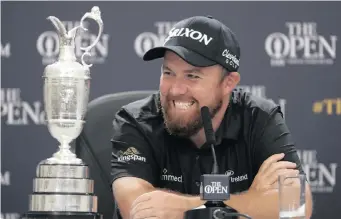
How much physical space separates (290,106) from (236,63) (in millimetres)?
1444

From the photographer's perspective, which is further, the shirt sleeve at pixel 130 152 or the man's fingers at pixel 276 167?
the shirt sleeve at pixel 130 152

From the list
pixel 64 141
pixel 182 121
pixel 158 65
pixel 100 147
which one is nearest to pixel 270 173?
pixel 182 121

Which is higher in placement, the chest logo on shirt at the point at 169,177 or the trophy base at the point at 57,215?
the chest logo on shirt at the point at 169,177

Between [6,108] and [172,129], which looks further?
[6,108]

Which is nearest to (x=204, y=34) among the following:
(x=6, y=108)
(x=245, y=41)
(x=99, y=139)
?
(x=99, y=139)

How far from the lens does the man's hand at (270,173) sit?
2789mm

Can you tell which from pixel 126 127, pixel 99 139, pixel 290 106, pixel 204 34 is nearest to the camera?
pixel 204 34

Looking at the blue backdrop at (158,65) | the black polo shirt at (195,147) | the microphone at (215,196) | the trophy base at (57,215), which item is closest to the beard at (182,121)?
the black polo shirt at (195,147)

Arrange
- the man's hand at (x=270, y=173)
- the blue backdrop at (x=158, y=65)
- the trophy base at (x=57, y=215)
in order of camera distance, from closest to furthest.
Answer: the trophy base at (x=57, y=215) → the man's hand at (x=270, y=173) → the blue backdrop at (x=158, y=65)

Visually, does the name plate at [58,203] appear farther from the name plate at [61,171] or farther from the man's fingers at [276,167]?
the man's fingers at [276,167]

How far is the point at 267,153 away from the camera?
305cm

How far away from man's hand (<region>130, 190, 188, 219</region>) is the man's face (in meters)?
0.42

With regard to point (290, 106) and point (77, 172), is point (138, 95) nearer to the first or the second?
point (77, 172)

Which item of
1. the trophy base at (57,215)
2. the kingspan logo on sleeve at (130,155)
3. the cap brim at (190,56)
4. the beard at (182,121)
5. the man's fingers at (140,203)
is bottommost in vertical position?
the trophy base at (57,215)
